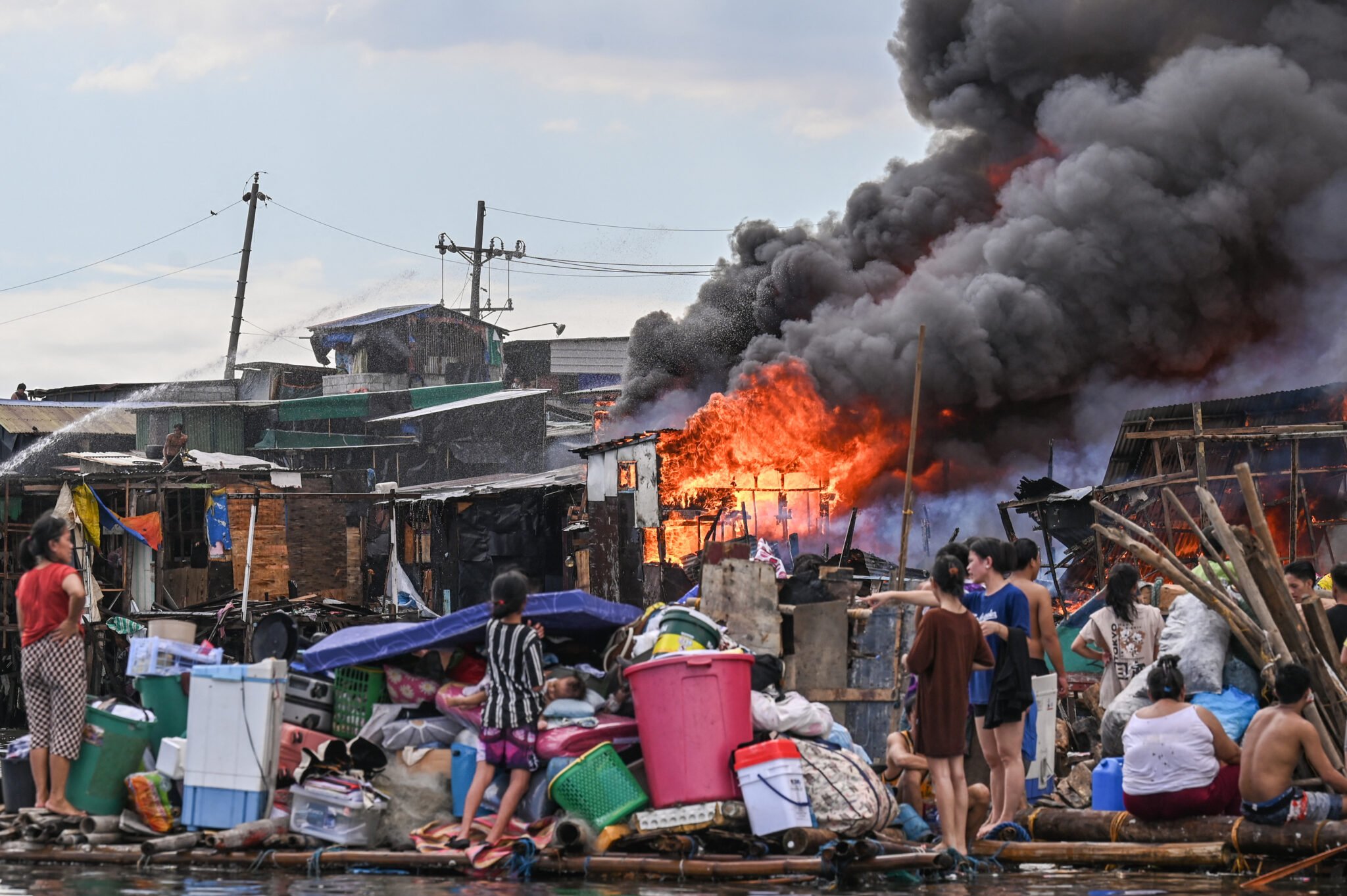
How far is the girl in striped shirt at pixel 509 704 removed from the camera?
7.76 metres

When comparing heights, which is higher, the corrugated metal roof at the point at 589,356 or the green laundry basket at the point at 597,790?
the corrugated metal roof at the point at 589,356

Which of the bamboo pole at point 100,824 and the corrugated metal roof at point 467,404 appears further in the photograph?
the corrugated metal roof at point 467,404

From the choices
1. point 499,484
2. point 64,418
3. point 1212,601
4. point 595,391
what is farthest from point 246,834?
point 595,391

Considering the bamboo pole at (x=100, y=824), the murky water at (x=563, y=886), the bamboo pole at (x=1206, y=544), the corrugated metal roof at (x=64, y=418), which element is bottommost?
the murky water at (x=563, y=886)

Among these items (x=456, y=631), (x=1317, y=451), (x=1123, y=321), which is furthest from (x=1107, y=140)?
(x=456, y=631)

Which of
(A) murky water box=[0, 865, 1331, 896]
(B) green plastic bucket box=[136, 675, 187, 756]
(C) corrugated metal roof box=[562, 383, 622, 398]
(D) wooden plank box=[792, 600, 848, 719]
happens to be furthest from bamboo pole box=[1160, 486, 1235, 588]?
(C) corrugated metal roof box=[562, 383, 622, 398]

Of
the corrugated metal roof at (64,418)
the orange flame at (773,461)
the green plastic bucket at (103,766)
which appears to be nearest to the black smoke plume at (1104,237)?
the orange flame at (773,461)

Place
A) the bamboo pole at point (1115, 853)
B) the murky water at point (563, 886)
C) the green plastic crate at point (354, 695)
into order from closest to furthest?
the murky water at point (563, 886) → the bamboo pole at point (1115, 853) → the green plastic crate at point (354, 695)

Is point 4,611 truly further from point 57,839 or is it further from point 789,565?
point 57,839

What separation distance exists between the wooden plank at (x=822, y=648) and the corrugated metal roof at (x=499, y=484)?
18475mm

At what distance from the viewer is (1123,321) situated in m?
31.0

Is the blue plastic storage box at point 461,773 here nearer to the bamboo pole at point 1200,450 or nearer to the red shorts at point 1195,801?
the red shorts at point 1195,801

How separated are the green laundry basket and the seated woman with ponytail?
8.97 feet

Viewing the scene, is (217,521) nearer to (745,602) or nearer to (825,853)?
(745,602)
